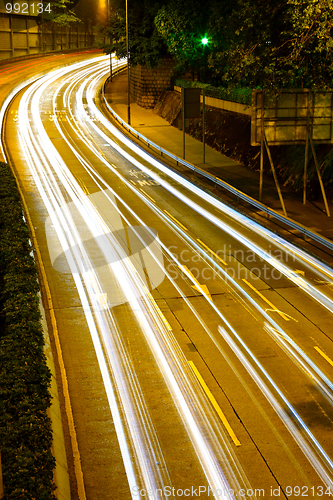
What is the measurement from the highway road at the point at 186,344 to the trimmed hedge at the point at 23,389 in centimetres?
123

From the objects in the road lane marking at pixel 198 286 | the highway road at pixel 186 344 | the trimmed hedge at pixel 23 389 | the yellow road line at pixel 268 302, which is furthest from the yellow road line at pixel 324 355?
the trimmed hedge at pixel 23 389

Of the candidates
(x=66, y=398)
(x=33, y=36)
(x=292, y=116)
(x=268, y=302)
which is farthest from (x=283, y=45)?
(x=33, y=36)

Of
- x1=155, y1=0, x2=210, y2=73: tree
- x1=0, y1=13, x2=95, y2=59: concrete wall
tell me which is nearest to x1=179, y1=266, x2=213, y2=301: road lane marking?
x1=155, y1=0, x2=210, y2=73: tree

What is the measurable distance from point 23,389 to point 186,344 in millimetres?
5125

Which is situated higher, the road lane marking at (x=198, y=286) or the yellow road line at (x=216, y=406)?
the road lane marking at (x=198, y=286)

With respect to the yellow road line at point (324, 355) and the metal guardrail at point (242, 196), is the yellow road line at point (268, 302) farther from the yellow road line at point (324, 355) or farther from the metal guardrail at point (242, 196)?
the metal guardrail at point (242, 196)

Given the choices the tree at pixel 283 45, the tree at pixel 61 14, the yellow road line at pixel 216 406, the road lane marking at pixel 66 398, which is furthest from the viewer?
the tree at pixel 61 14

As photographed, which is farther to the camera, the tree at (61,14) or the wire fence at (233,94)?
the tree at (61,14)

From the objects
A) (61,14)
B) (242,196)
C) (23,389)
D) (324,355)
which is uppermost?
(61,14)

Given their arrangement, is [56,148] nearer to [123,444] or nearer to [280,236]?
[280,236]

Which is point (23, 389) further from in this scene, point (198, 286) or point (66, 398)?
point (198, 286)

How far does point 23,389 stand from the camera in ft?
33.8

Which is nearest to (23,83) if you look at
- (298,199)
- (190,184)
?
(190,184)

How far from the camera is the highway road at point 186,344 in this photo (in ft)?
33.0
